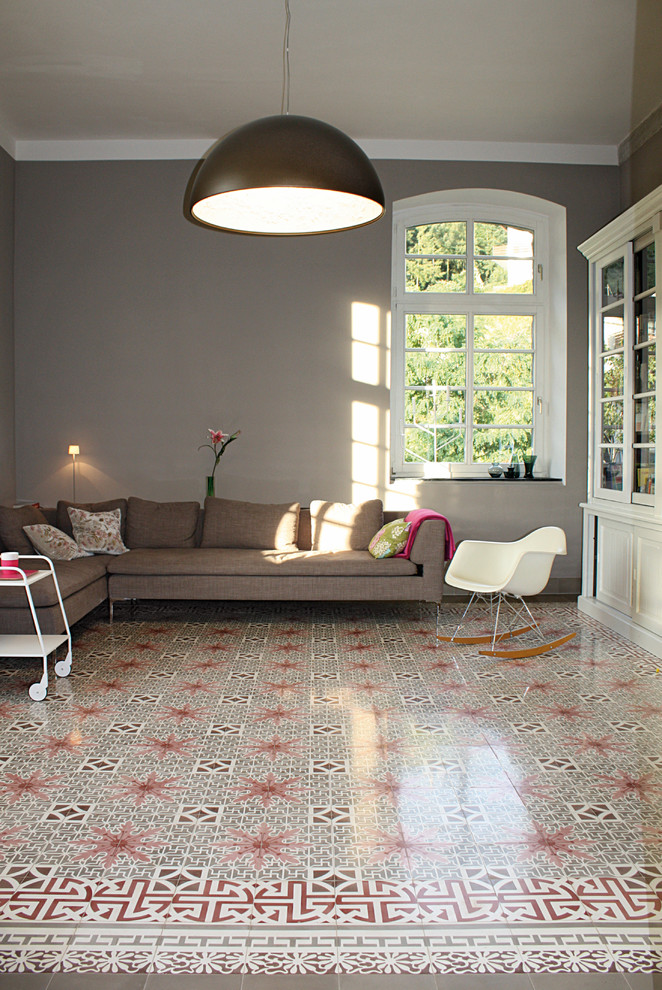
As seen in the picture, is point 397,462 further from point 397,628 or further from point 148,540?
point 148,540

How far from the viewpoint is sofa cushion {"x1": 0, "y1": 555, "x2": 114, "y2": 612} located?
14.5 feet

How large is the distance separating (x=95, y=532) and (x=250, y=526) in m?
1.16

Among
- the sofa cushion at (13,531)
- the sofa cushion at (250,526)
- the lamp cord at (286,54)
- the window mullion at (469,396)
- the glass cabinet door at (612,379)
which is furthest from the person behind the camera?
the window mullion at (469,396)

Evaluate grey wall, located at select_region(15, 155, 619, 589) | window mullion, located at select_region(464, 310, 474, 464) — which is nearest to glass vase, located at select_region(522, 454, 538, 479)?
grey wall, located at select_region(15, 155, 619, 589)

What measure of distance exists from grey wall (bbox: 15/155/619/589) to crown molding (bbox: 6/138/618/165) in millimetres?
71

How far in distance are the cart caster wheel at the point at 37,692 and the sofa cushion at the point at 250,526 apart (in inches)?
92.3

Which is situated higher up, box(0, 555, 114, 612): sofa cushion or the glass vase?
the glass vase

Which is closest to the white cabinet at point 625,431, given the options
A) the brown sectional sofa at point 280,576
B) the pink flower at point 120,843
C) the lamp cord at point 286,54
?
the brown sectional sofa at point 280,576

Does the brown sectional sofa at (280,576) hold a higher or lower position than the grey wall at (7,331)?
lower

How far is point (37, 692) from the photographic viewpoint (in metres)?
3.85

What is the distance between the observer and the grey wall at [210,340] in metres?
6.39

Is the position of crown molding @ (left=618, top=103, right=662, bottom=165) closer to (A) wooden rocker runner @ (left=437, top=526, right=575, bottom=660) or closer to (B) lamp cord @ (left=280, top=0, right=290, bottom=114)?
(B) lamp cord @ (left=280, top=0, right=290, bottom=114)

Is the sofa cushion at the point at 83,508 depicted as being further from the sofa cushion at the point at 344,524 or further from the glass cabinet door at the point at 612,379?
the glass cabinet door at the point at 612,379

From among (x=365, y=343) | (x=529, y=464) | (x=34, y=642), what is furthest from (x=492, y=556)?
(x=34, y=642)
